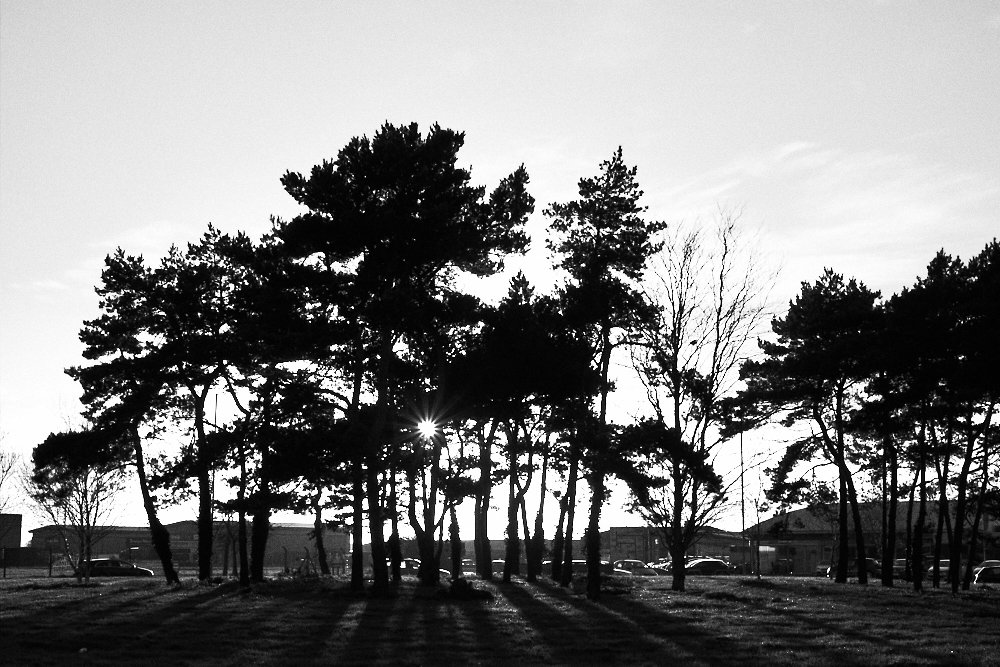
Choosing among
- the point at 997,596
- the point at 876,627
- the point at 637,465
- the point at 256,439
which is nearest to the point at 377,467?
the point at 256,439

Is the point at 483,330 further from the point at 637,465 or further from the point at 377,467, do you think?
the point at 637,465

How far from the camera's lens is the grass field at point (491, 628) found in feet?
72.0

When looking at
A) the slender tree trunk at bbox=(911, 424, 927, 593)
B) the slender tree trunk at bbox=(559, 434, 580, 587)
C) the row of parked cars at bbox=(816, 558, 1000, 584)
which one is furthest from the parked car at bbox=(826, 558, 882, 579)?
the slender tree trunk at bbox=(559, 434, 580, 587)

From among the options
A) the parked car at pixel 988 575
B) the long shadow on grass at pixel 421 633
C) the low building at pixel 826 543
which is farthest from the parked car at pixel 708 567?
the long shadow on grass at pixel 421 633

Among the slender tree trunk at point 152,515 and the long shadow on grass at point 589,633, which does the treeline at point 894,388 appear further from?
the slender tree trunk at point 152,515

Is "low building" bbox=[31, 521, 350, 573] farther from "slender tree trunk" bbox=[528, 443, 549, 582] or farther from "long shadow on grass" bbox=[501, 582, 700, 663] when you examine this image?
"long shadow on grass" bbox=[501, 582, 700, 663]

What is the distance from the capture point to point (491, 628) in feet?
87.2

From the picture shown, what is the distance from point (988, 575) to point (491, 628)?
42563 millimetres

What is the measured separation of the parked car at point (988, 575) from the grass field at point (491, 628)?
22.8 m

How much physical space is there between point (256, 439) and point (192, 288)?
9121 millimetres

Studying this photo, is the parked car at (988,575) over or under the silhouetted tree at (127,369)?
under

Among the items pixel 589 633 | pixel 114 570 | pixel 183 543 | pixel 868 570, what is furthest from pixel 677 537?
pixel 183 543

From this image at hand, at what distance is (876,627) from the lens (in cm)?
2752

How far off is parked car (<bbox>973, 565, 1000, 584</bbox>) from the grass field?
2284cm
